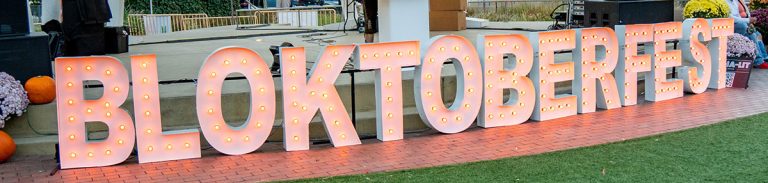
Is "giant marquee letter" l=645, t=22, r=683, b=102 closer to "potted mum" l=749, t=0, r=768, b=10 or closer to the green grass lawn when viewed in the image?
the green grass lawn

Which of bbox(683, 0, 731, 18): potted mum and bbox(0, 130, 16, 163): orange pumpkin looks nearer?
bbox(0, 130, 16, 163): orange pumpkin

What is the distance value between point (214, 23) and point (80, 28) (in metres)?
10.8

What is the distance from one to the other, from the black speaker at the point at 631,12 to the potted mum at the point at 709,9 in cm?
53

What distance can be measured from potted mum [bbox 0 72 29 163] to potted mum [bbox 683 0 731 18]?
806 cm

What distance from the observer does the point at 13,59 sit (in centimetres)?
743

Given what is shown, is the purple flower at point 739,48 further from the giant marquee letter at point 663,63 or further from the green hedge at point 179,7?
the green hedge at point 179,7

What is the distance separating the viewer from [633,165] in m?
6.18

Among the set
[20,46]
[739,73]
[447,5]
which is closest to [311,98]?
[20,46]

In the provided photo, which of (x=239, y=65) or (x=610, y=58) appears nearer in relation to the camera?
(x=239, y=65)

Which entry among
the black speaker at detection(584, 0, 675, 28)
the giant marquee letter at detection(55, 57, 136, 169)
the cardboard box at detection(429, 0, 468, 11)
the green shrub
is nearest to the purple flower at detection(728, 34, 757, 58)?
the black speaker at detection(584, 0, 675, 28)

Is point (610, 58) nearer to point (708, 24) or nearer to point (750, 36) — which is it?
point (708, 24)

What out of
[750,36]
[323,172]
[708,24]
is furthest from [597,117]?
[750,36]

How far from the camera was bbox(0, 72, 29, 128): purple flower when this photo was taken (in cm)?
680

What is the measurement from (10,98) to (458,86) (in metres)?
3.86
